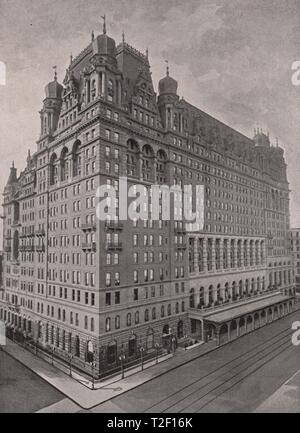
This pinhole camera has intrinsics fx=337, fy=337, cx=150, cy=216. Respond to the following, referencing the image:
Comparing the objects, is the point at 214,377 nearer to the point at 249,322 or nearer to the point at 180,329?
the point at 180,329

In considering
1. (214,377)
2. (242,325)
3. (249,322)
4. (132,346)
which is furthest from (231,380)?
(249,322)

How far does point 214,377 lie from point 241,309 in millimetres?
27069

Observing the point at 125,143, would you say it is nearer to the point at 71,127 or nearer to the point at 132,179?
the point at 132,179

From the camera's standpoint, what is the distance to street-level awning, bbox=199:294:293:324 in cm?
5682

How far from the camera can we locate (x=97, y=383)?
128 ft

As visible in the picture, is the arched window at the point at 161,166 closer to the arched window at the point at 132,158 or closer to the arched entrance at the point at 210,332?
the arched window at the point at 132,158

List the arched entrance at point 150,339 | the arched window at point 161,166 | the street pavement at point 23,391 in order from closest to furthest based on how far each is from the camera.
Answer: the street pavement at point 23,391, the arched entrance at point 150,339, the arched window at point 161,166

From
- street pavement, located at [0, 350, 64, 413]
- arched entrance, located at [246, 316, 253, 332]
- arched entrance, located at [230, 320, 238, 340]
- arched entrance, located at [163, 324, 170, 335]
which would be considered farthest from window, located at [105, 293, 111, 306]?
arched entrance, located at [246, 316, 253, 332]

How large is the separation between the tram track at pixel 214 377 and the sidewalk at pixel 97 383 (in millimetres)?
5102

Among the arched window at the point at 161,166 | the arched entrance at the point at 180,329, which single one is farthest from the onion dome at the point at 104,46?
the arched entrance at the point at 180,329

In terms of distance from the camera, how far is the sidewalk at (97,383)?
35.1m

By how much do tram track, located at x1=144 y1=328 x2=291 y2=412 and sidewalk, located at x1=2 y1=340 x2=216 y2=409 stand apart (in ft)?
16.7

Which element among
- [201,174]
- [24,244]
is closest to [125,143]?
[201,174]

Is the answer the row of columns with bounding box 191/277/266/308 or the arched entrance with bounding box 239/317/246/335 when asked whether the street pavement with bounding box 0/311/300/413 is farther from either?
the row of columns with bounding box 191/277/266/308
